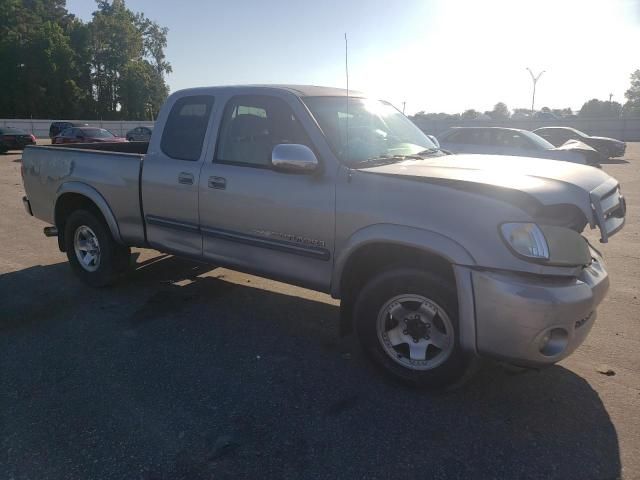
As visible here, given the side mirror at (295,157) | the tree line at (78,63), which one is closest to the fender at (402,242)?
the side mirror at (295,157)

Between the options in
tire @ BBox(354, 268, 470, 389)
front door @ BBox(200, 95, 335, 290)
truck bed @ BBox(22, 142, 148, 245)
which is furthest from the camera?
truck bed @ BBox(22, 142, 148, 245)

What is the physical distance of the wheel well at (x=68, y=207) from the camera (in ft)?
17.5

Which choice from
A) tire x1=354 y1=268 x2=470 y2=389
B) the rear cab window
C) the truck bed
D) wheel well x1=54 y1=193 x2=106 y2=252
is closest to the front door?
the rear cab window

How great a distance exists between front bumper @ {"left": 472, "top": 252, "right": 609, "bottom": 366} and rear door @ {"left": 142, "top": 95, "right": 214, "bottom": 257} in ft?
8.29

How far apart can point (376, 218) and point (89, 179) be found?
3.26 meters

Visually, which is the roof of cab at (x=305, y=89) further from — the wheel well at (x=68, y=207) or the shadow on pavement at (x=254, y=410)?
the shadow on pavement at (x=254, y=410)

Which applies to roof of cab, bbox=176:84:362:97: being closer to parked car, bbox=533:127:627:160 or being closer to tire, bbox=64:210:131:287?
tire, bbox=64:210:131:287

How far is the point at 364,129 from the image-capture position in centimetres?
409

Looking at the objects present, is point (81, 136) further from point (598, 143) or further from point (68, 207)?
point (598, 143)

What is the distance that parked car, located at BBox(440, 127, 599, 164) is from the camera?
478 inches

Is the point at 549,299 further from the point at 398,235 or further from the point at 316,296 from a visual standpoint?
the point at 316,296

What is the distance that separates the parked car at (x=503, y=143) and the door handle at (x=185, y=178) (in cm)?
931

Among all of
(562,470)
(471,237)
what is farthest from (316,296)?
(562,470)

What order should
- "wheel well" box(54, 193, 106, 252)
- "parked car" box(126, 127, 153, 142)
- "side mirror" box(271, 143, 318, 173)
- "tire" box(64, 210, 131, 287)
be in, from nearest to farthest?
"side mirror" box(271, 143, 318, 173), "tire" box(64, 210, 131, 287), "wheel well" box(54, 193, 106, 252), "parked car" box(126, 127, 153, 142)
